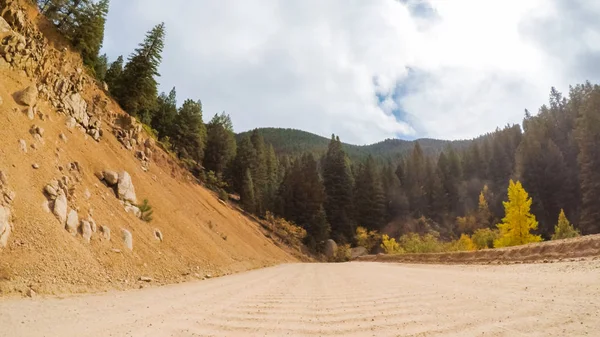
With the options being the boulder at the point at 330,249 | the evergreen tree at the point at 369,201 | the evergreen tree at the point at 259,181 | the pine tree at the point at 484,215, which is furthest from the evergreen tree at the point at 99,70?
the pine tree at the point at 484,215

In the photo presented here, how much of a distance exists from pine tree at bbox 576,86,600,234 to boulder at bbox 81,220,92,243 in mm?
61539

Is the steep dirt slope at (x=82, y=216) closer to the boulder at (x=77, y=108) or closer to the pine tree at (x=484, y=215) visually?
the boulder at (x=77, y=108)

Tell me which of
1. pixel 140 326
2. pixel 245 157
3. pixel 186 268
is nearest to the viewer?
pixel 140 326

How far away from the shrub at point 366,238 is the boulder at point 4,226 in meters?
70.8

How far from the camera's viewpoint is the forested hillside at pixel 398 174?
32.6m

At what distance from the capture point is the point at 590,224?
1884 inches

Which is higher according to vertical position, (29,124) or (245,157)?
(245,157)

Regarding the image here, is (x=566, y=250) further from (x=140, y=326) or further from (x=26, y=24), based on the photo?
(x=26, y=24)

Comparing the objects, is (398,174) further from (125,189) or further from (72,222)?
(72,222)

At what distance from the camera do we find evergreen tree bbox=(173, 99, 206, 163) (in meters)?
53.6

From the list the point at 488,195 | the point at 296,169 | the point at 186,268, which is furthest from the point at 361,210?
the point at 186,268

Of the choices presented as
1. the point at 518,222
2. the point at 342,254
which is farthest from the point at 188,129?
the point at 518,222

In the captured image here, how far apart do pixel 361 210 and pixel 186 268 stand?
72.9 meters

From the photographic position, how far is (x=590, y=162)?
53625mm
